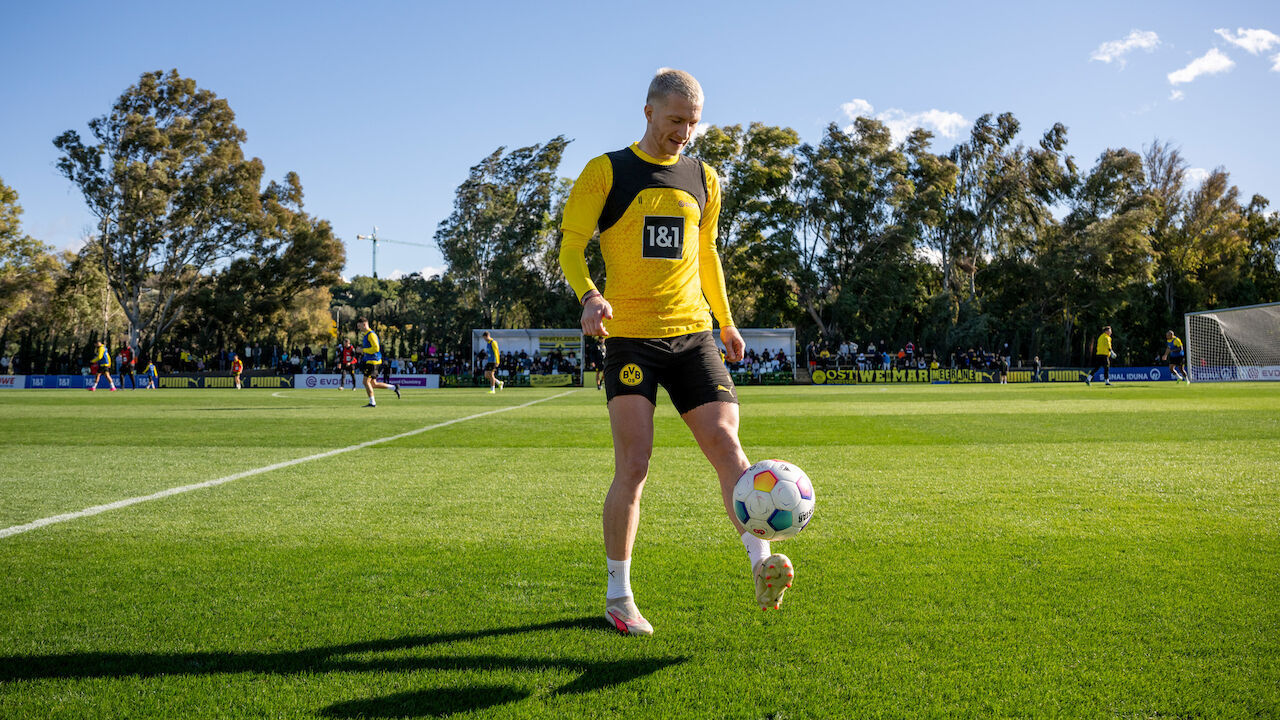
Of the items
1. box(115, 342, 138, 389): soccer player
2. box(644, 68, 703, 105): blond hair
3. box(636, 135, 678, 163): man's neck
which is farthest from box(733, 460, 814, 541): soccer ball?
box(115, 342, 138, 389): soccer player

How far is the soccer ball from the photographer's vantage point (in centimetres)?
316

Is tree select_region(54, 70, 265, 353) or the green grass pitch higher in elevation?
tree select_region(54, 70, 265, 353)

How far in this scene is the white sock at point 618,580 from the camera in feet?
10.8

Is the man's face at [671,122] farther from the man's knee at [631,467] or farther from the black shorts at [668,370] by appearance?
the man's knee at [631,467]

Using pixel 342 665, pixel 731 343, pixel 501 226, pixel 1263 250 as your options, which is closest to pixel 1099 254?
pixel 1263 250

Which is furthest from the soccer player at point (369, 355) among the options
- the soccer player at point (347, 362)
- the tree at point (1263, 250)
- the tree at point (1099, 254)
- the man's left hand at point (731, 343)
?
the tree at point (1263, 250)

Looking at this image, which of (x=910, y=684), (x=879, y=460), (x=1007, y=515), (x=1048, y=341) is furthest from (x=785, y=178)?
(x=910, y=684)

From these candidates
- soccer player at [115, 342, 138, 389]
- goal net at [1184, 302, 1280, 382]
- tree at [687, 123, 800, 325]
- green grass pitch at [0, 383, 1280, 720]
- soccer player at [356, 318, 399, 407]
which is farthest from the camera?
tree at [687, 123, 800, 325]

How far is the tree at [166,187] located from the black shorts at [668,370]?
166ft

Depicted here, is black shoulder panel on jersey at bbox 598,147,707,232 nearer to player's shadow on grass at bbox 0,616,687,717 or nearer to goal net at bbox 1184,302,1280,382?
player's shadow on grass at bbox 0,616,687,717

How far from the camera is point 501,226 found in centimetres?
5091

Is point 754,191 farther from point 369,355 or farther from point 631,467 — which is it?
point 631,467

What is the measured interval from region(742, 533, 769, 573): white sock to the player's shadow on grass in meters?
0.61

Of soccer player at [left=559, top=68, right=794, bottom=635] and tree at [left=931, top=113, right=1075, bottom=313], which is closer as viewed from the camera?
soccer player at [left=559, top=68, right=794, bottom=635]
